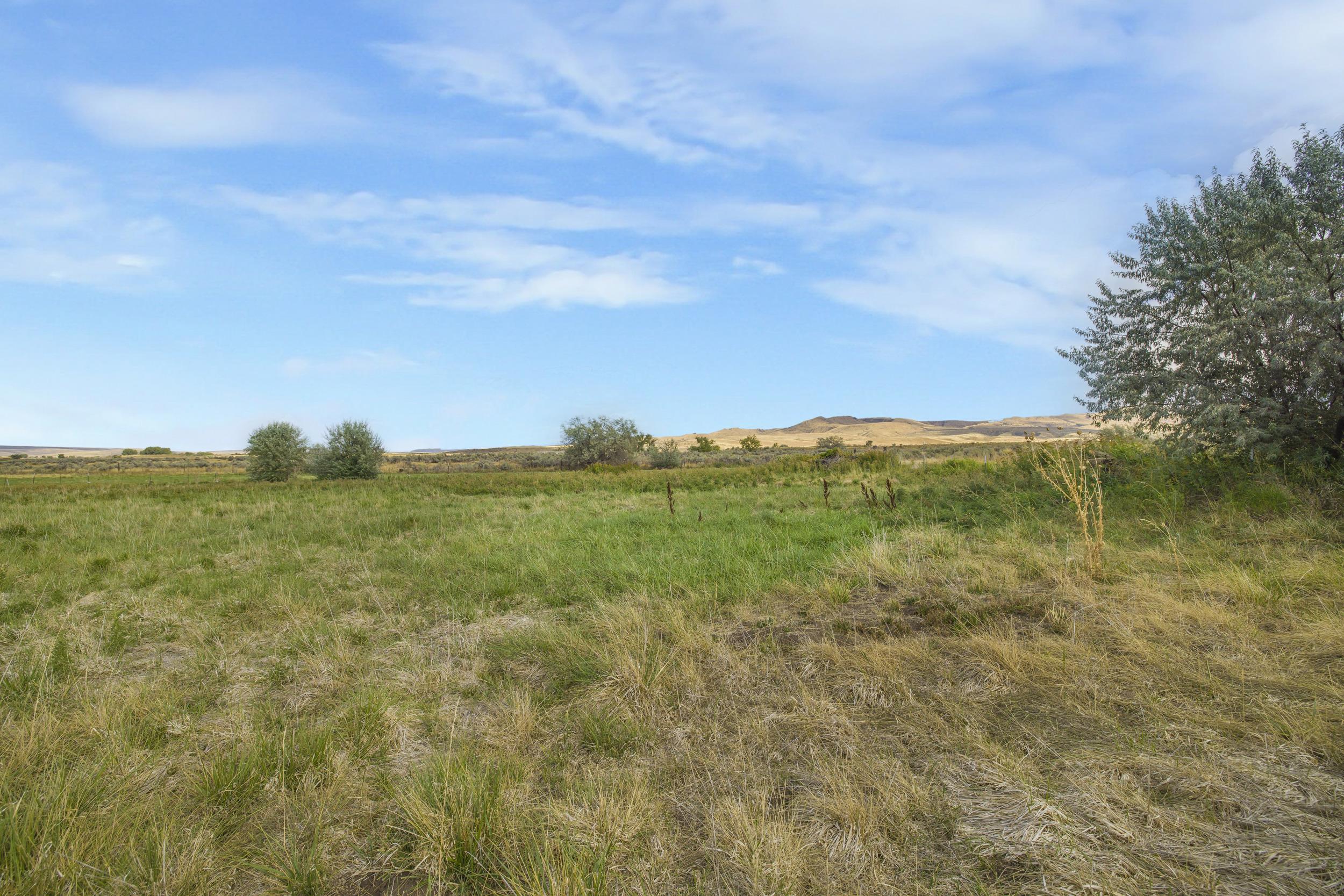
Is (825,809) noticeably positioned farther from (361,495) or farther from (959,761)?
(361,495)

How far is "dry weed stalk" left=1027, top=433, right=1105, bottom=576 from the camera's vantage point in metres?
6.13

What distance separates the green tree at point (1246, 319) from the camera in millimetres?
8594

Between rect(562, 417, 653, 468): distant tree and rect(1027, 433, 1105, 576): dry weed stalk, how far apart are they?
33629mm

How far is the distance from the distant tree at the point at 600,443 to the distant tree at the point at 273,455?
17.7 meters

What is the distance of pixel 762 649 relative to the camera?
193 inches

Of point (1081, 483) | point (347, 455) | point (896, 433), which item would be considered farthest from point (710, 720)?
point (896, 433)

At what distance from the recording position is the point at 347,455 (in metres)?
35.7

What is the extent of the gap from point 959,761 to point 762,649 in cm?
191

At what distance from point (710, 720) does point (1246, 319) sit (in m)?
9.98

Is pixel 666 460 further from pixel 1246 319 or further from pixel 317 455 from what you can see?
pixel 1246 319

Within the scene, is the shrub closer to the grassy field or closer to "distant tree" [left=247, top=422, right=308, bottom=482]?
"distant tree" [left=247, top=422, right=308, bottom=482]

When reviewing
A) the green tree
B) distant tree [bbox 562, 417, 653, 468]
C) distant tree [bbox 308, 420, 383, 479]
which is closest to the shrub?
distant tree [bbox 562, 417, 653, 468]

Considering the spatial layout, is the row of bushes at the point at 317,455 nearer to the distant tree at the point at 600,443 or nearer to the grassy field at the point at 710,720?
the distant tree at the point at 600,443

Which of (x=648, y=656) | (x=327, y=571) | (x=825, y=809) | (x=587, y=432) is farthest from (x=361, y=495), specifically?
(x=587, y=432)
